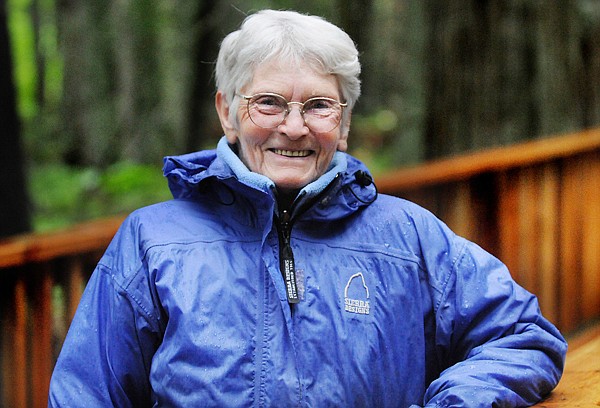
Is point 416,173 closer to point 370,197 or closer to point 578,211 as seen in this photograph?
point 578,211

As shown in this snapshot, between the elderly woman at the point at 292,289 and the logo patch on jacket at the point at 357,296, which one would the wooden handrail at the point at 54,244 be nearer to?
the elderly woman at the point at 292,289

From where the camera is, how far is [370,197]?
2.43 meters

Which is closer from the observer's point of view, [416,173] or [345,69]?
[345,69]

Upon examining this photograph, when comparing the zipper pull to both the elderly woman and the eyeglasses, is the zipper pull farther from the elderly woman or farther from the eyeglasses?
the eyeglasses

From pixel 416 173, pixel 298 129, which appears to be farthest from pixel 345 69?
pixel 416 173

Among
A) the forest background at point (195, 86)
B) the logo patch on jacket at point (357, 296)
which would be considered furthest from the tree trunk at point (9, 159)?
the logo patch on jacket at point (357, 296)

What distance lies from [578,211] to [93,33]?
40.0 feet

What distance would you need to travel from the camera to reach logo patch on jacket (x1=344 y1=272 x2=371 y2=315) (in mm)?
2225

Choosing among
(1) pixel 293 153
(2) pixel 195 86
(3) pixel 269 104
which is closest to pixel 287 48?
(3) pixel 269 104

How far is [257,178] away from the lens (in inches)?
88.8

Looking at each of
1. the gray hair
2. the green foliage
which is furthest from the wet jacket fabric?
the green foliage

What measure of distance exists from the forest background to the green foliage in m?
0.03

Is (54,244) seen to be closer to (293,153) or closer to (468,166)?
(293,153)

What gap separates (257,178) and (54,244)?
4.52 feet
